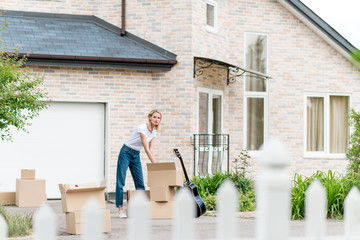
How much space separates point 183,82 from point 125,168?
5.05 meters

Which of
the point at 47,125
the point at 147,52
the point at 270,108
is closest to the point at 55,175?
the point at 47,125

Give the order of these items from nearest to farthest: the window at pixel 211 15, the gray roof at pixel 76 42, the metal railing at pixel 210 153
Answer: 1. the gray roof at pixel 76 42
2. the metal railing at pixel 210 153
3. the window at pixel 211 15

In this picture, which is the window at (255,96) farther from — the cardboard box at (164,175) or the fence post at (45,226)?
the fence post at (45,226)

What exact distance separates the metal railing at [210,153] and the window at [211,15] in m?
2.75

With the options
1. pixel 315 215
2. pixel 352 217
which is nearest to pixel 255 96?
pixel 352 217

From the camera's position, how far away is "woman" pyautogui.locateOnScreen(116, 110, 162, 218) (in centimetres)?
1039

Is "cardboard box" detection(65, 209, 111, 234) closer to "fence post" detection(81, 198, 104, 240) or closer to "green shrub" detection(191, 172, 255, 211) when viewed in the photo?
"green shrub" detection(191, 172, 255, 211)

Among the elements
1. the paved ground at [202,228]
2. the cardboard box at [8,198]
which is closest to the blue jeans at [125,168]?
the paved ground at [202,228]

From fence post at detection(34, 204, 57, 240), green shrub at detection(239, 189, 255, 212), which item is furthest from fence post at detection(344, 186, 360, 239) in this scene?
green shrub at detection(239, 189, 255, 212)

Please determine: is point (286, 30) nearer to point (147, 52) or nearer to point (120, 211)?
point (147, 52)

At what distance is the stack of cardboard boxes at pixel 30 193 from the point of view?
12414mm

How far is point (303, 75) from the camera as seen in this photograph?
1775cm

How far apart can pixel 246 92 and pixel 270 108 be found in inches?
31.4

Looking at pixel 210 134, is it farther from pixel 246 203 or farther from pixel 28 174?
pixel 28 174
